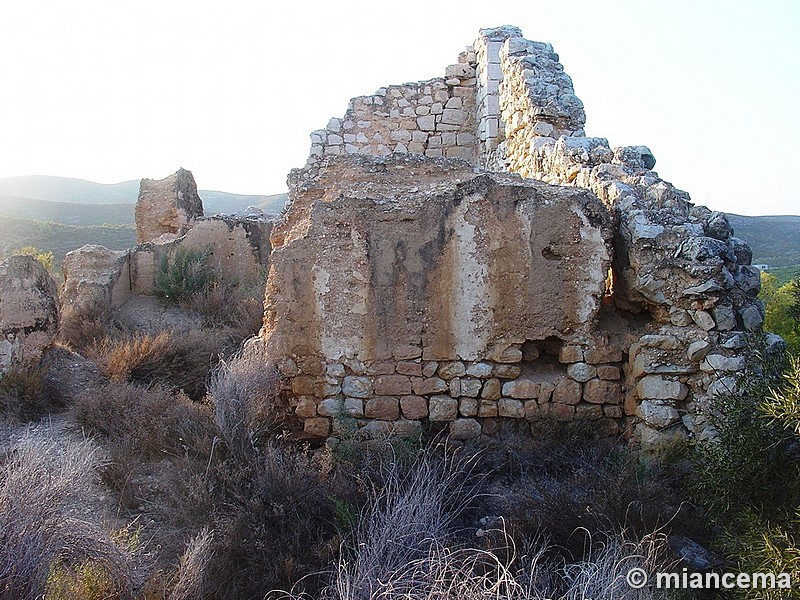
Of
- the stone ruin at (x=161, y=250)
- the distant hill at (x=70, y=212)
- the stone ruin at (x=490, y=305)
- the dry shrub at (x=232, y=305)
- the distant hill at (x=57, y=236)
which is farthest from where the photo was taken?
the distant hill at (x=70, y=212)

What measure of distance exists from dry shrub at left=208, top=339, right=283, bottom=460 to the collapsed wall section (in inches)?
6.6

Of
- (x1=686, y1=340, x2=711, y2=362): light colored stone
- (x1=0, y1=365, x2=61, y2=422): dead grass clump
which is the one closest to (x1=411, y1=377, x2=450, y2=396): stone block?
(x1=686, y1=340, x2=711, y2=362): light colored stone

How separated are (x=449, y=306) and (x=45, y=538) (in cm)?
287

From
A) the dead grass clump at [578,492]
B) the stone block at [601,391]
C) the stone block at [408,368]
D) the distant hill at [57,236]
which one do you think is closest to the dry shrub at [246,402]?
the stone block at [408,368]

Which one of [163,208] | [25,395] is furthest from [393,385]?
[163,208]

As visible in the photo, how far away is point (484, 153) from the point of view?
9.04 metres

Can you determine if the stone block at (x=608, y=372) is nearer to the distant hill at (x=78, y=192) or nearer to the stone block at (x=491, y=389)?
the stone block at (x=491, y=389)

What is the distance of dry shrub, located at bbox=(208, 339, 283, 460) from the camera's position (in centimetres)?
447

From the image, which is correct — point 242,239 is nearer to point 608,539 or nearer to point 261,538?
point 261,538

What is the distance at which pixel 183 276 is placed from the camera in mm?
9648

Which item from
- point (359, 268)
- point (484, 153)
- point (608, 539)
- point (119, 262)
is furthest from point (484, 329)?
point (119, 262)

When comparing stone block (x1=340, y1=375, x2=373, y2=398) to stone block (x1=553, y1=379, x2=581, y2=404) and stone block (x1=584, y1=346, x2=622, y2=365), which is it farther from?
stone block (x1=584, y1=346, x2=622, y2=365)

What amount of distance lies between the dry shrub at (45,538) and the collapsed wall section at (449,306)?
1.93 meters

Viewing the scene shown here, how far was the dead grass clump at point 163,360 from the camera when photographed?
6.11 meters
